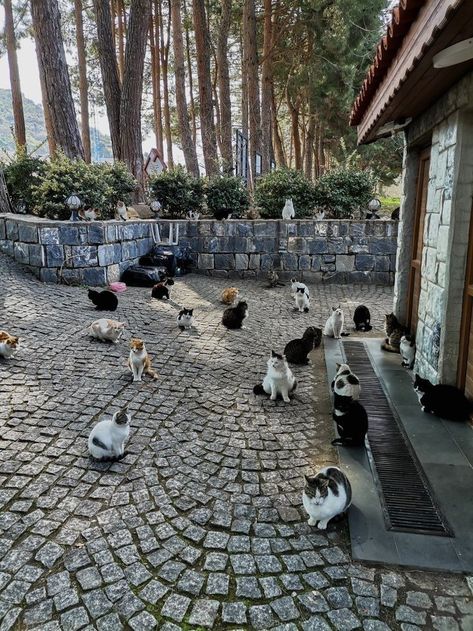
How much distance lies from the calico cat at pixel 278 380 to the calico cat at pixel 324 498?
6.09 feet

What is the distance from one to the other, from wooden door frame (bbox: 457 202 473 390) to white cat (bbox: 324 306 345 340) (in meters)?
2.85

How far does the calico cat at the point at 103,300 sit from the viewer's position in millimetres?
8148

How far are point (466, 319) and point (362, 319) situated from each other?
3.39m

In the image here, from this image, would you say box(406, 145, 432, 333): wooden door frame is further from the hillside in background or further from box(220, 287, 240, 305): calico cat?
the hillside in background

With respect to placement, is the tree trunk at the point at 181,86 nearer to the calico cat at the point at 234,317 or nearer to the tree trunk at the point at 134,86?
the tree trunk at the point at 134,86

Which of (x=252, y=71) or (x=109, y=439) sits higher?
(x=252, y=71)

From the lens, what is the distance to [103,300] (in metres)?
8.16

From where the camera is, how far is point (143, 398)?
5.07m

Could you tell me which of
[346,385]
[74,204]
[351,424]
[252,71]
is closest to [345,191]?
[252,71]

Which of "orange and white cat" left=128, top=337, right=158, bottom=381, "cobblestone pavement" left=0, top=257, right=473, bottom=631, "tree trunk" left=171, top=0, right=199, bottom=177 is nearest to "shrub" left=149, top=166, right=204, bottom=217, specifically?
"tree trunk" left=171, top=0, right=199, bottom=177

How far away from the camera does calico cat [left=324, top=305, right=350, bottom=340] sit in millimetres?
7305

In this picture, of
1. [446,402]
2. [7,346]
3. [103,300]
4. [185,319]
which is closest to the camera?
[446,402]

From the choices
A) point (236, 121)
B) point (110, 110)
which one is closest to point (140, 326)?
point (110, 110)

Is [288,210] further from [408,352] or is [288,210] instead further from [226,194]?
[408,352]
